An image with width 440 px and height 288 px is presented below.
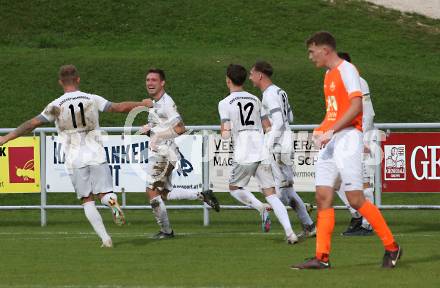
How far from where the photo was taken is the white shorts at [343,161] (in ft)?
34.9

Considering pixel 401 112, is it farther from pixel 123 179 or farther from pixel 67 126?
pixel 67 126

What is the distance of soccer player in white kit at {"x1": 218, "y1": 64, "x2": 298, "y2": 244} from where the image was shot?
14.3 m

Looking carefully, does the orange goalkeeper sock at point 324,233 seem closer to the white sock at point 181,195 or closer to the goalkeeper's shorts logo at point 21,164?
the white sock at point 181,195

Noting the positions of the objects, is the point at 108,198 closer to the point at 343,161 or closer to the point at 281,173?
the point at 281,173

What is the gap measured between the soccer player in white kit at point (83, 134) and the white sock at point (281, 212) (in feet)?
6.43

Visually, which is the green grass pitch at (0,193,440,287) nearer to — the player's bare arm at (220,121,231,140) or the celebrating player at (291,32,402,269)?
the celebrating player at (291,32,402,269)

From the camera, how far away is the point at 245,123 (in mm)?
14422

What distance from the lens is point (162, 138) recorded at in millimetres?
15078

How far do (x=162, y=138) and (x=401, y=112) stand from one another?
20631 millimetres

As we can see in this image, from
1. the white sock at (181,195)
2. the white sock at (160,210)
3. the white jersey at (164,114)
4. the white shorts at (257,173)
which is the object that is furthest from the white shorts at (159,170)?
the white shorts at (257,173)

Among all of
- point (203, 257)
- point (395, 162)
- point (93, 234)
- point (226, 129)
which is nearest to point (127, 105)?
point (226, 129)

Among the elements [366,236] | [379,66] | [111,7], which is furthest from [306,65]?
[366,236]

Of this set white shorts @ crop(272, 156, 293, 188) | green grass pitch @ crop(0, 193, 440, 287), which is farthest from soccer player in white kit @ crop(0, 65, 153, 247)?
white shorts @ crop(272, 156, 293, 188)

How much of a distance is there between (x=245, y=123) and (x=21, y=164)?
5.56 metres
